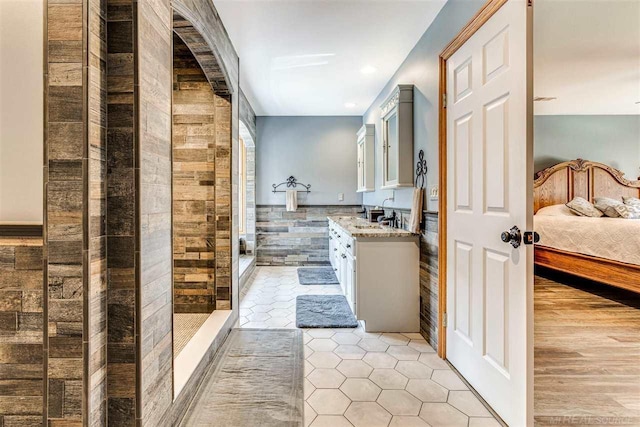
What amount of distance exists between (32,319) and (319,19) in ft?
8.34

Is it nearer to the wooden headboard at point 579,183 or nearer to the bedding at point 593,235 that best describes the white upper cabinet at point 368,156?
the bedding at point 593,235

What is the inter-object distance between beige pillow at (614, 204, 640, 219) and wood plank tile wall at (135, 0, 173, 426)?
555 cm

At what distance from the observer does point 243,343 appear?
2604 mm

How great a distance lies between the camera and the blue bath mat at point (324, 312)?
3.00 m

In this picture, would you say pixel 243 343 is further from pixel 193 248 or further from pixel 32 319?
pixel 32 319

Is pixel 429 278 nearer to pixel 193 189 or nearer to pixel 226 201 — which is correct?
pixel 226 201

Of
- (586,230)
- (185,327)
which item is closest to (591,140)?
(586,230)

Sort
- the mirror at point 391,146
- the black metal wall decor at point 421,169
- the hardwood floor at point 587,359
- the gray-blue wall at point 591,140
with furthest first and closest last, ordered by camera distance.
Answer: the gray-blue wall at point 591,140, the mirror at point 391,146, the black metal wall decor at point 421,169, the hardwood floor at point 587,359

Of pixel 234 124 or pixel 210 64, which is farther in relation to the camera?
pixel 234 124

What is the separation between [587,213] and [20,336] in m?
6.09

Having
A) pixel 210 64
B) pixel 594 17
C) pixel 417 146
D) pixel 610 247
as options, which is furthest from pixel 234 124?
pixel 610 247

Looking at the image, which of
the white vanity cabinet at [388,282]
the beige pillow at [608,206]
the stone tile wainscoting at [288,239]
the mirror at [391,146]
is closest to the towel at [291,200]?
the stone tile wainscoting at [288,239]

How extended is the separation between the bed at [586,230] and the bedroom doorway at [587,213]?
1cm

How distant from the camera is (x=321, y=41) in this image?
9.67ft
